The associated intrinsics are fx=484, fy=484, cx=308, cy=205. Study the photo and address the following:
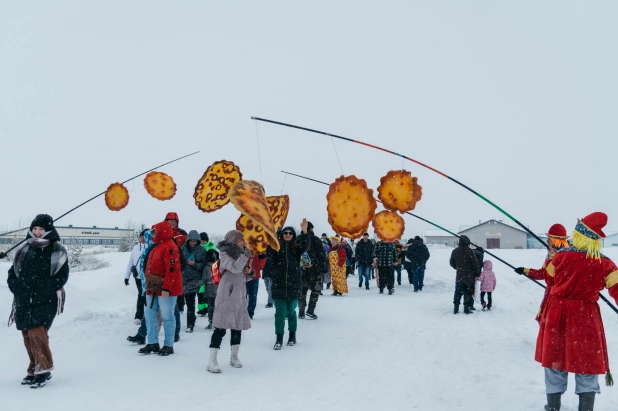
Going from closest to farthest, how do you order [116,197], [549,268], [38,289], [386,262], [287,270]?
[549,268] → [38,289] → [287,270] → [116,197] → [386,262]

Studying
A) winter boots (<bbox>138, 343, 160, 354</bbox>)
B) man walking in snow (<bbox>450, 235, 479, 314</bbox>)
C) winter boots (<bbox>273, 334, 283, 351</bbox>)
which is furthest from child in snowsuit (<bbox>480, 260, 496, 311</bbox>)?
winter boots (<bbox>138, 343, 160, 354</bbox>)

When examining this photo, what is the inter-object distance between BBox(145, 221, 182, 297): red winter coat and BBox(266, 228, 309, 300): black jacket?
57.5 inches

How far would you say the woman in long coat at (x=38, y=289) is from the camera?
16.8ft

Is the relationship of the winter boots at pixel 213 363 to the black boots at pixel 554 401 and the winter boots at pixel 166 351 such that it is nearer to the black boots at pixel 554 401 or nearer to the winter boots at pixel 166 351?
the winter boots at pixel 166 351

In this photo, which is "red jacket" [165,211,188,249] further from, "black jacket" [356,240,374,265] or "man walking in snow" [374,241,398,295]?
"black jacket" [356,240,374,265]

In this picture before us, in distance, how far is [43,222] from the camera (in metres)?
5.33

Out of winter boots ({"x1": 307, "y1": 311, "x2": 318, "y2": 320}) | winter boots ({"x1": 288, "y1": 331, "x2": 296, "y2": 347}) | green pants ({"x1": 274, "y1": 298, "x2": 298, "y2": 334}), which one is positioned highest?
green pants ({"x1": 274, "y1": 298, "x2": 298, "y2": 334})

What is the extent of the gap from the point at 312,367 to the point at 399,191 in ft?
9.73

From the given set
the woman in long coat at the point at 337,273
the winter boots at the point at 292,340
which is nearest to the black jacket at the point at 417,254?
the woman in long coat at the point at 337,273

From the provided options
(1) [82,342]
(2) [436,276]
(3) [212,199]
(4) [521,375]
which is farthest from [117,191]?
(2) [436,276]

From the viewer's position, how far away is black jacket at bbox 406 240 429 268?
643 inches

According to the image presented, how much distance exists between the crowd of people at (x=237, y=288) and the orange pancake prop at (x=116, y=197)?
3658 mm

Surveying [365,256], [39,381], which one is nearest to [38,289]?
[39,381]

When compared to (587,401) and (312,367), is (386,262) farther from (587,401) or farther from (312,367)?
(587,401)
